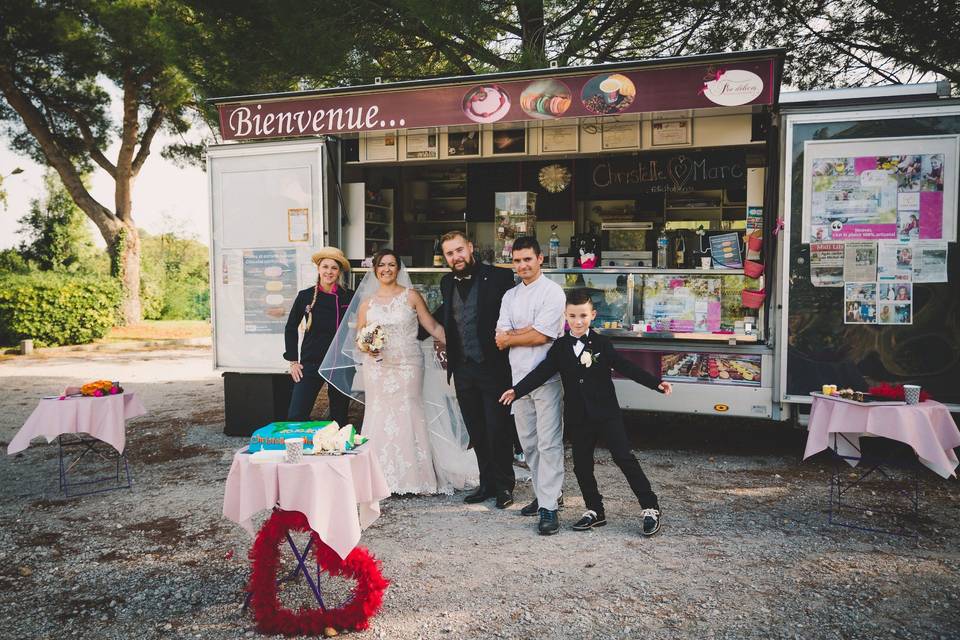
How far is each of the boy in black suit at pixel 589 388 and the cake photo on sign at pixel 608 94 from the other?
2081 mm

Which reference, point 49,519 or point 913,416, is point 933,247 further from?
point 49,519

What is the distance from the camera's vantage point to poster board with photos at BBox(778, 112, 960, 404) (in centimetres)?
532

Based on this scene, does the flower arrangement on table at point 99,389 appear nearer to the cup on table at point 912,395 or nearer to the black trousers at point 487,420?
the black trousers at point 487,420

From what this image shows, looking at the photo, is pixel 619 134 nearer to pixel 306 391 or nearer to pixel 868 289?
pixel 868 289

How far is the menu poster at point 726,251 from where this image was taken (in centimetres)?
643

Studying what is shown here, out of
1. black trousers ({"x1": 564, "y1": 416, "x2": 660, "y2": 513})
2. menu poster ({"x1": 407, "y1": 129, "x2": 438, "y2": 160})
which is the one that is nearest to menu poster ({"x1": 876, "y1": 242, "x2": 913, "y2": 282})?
black trousers ({"x1": 564, "y1": 416, "x2": 660, "y2": 513})

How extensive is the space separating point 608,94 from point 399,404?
2852 millimetres

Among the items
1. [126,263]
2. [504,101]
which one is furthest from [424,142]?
[126,263]

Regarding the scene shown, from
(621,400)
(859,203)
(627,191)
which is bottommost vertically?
(621,400)

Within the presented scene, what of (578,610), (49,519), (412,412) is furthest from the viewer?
(412,412)

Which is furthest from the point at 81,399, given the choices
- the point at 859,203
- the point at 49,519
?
the point at 859,203

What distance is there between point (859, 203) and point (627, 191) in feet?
12.2

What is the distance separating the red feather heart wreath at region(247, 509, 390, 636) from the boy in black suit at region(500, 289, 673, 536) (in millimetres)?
1375

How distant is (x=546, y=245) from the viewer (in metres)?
9.31
